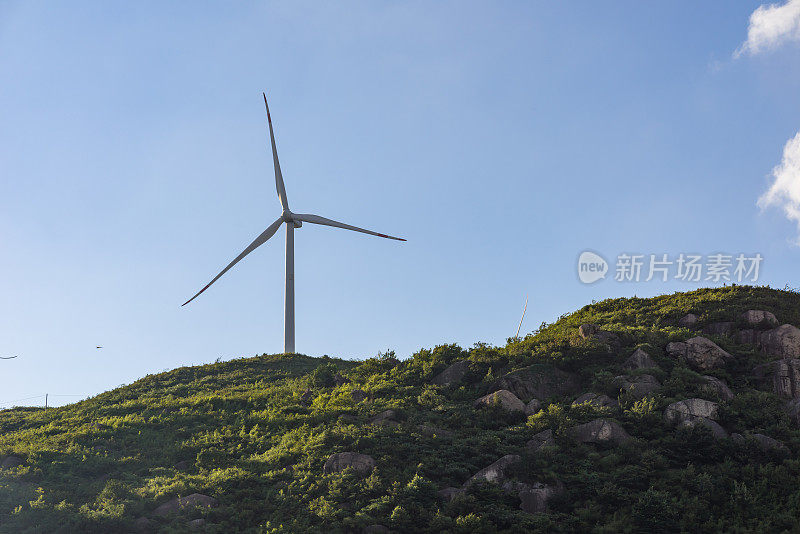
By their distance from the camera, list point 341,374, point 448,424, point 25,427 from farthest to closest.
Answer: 1. point 25,427
2. point 341,374
3. point 448,424

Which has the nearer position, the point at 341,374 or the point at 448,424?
the point at 448,424

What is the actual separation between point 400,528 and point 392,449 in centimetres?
482

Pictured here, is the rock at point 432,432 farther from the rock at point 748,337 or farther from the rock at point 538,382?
the rock at point 748,337

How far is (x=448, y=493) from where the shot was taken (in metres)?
20.2

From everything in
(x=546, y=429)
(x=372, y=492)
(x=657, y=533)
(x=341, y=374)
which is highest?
(x=341, y=374)

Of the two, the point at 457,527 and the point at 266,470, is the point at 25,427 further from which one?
the point at 457,527

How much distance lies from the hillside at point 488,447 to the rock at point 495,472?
0.06 metres

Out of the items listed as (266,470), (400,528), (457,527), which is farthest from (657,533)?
(266,470)

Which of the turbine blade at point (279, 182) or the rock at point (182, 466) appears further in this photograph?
the turbine blade at point (279, 182)

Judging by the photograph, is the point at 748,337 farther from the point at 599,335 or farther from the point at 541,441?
the point at 541,441

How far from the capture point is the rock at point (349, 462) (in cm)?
2216

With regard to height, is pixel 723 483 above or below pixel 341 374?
below

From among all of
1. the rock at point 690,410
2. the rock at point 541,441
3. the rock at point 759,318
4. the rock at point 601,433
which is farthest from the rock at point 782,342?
the rock at point 541,441

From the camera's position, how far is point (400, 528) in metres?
18.6
